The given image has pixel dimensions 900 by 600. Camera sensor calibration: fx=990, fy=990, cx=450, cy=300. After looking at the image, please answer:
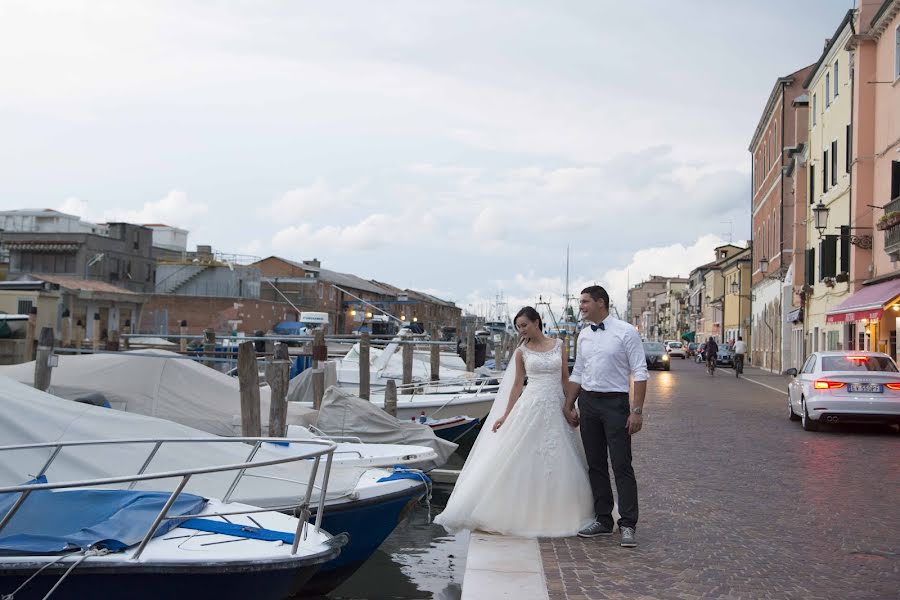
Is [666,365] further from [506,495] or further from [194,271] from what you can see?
[506,495]

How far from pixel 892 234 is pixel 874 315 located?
2696mm

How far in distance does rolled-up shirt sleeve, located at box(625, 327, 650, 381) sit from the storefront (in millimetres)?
19873

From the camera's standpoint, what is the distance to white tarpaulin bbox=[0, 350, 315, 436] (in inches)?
576

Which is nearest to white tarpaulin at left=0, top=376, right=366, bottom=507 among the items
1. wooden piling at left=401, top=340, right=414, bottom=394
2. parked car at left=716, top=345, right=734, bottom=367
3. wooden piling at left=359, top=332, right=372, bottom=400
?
wooden piling at left=359, top=332, right=372, bottom=400

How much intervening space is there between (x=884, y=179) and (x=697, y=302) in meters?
99.1

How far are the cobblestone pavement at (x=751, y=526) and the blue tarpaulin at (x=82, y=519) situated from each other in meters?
2.77

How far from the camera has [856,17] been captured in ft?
110

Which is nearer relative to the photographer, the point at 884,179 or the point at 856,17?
the point at 884,179

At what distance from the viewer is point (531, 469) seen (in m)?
8.41

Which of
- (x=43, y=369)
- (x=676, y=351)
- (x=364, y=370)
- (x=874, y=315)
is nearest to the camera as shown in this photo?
(x=43, y=369)

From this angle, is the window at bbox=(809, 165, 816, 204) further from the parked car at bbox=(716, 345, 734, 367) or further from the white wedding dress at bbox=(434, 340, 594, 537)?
the white wedding dress at bbox=(434, 340, 594, 537)

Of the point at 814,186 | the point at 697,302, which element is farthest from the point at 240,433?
the point at 697,302

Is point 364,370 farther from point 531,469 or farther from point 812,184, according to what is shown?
point 812,184

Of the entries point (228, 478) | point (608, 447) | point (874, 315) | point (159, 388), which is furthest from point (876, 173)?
point (228, 478)
